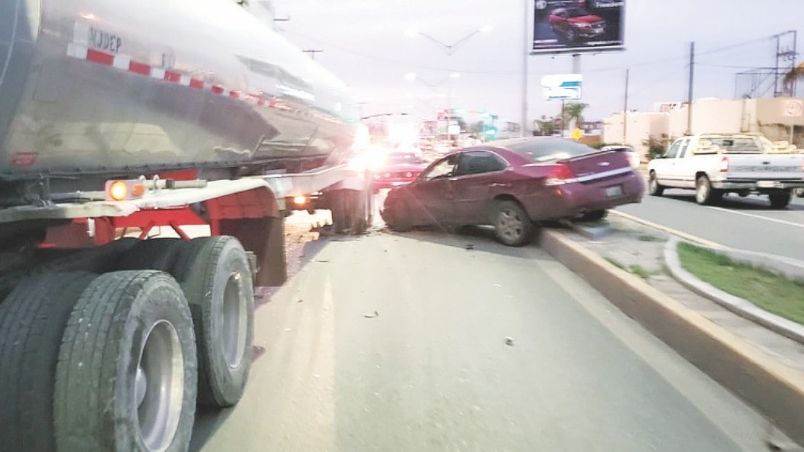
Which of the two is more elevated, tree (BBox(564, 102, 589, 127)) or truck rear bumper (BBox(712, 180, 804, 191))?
tree (BBox(564, 102, 589, 127))

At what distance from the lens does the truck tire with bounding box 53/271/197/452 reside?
9.95 ft

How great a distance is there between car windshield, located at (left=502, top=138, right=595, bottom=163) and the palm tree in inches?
1815

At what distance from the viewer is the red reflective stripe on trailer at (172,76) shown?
4488mm

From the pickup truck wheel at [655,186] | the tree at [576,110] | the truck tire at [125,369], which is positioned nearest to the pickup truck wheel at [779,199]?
the pickup truck wheel at [655,186]

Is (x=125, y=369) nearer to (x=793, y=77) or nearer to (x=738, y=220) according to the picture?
(x=738, y=220)

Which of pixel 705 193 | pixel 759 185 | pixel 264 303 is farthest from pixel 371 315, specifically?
pixel 705 193

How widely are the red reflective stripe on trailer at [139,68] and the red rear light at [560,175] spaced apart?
843 cm

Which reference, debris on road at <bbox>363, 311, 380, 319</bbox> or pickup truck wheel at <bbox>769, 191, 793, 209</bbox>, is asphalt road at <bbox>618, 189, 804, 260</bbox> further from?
debris on road at <bbox>363, 311, 380, 319</bbox>

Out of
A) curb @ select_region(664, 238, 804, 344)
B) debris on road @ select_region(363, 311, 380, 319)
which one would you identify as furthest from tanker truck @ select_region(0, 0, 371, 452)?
curb @ select_region(664, 238, 804, 344)

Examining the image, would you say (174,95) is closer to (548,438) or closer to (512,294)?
(548,438)

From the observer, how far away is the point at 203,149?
5672 millimetres

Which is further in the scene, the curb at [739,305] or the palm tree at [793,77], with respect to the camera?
the palm tree at [793,77]

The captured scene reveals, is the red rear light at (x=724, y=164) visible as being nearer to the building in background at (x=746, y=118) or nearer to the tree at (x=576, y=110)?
the building in background at (x=746, y=118)

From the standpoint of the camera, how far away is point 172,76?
4570 millimetres
